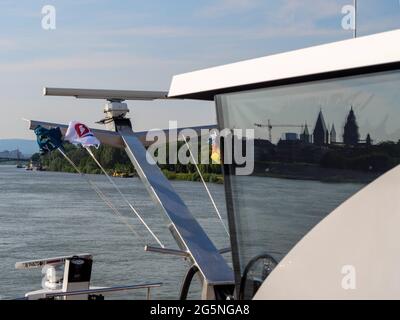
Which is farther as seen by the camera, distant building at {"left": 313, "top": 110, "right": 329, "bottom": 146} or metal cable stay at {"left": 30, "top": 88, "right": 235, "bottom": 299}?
metal cable stay at {"left": 30, "top": 88, "right": 235, "bottom": 299}

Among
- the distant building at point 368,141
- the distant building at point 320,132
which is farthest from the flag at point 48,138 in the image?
the distant building at point 368,141

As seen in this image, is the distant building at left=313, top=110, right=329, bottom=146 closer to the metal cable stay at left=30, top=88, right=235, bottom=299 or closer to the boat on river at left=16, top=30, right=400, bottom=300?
the boat on river at left=16, top=30, right=400, bottom=300

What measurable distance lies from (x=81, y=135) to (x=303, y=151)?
560cm

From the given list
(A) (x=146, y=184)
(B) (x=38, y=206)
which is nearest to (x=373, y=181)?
(A) (x=146, y=184)

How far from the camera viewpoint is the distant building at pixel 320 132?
4043mm

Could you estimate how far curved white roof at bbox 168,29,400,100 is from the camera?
354 cm

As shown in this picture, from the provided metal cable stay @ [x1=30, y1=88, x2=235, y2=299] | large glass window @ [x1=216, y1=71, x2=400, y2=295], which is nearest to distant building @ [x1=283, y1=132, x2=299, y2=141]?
large glass window @ [x1=216, y1=71, x2=400, y2=295]

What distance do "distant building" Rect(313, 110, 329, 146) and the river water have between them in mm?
6844

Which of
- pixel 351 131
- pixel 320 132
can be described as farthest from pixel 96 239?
pixel 351 131

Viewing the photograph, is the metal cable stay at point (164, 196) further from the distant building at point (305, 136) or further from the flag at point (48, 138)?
the distant building at point (305, 136)

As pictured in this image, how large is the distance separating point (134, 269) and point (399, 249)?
19264 millimetres

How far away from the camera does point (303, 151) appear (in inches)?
166

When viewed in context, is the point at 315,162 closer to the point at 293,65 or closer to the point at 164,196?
the point at 293,65

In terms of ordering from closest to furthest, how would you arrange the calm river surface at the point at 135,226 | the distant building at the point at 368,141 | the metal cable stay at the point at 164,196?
the distant building at the point at 368,141 < the calm river surface at the point at 135,226 < the metal cable stay at the point at 164,196
